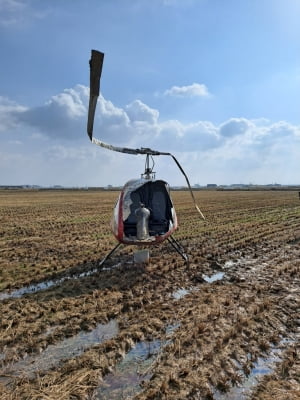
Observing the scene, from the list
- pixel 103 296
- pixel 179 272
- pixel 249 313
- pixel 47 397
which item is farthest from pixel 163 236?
pixel 47 397

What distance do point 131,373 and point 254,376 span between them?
5.43 feet

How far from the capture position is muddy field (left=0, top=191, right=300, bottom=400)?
392 cm

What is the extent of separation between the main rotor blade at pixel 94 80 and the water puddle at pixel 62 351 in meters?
3.85

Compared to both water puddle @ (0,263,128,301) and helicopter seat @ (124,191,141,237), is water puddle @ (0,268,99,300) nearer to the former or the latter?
water puddle @ (0,263,128,301)

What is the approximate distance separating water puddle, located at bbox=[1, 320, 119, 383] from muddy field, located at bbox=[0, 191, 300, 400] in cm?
2

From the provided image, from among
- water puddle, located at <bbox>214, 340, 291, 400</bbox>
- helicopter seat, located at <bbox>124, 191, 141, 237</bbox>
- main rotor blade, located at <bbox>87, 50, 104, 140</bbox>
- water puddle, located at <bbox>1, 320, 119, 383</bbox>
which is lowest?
water puddle, located at <bbox>214, 340, 291, 400</bbox>

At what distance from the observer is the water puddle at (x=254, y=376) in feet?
12.3

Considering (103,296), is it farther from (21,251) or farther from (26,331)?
(21,251)

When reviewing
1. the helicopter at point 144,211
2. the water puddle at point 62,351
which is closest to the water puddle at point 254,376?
the water puddle at point 62,351

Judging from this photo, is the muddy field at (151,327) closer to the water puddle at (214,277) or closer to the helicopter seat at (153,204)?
the water puddle at (214,277)

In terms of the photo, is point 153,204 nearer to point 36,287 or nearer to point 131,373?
point 36,287

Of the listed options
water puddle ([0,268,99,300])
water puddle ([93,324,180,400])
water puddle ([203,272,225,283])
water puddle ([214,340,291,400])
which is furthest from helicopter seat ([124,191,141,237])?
water puddle ([214,340,291,400])

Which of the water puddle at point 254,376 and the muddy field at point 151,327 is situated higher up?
the muddy field at point 151,327

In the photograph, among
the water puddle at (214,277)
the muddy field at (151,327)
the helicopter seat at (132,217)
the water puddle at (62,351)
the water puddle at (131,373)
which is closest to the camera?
the water puddle at (131,373)
